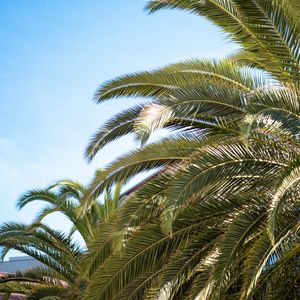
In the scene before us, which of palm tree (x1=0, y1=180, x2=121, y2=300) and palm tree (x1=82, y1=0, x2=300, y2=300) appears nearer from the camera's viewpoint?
palm tree (x1=82, y1=0, x2=300, y2=300)

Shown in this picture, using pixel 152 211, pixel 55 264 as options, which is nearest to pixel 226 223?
pixel 152 211

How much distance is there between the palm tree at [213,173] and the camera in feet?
32.6

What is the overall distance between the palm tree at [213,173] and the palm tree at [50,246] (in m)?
6.28

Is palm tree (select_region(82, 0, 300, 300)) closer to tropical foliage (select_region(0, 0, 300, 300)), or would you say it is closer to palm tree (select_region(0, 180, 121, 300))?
tropical foliage (select_region(0, 0, 300, 300))

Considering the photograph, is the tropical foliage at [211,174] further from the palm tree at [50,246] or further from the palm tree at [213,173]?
the palm tree at [50,246]

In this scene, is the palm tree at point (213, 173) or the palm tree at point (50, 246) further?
the palm tree at point (50, 246)

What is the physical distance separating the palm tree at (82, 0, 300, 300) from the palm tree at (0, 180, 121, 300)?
20.6ft

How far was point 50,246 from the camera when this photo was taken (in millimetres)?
18812

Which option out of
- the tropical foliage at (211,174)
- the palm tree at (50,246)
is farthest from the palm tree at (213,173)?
the palm tree at (50,246)

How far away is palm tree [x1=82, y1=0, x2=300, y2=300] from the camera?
391 inches

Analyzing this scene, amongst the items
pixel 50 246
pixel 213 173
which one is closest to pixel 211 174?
pixel 213 173

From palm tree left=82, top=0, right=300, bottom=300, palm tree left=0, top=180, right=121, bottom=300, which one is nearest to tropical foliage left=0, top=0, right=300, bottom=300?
palm tree left=82, top=0, right=300, bottom=300

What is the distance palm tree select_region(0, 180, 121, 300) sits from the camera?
59.9 feet

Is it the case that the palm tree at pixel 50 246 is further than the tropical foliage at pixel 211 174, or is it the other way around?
the palm tree at pixel 50 246
